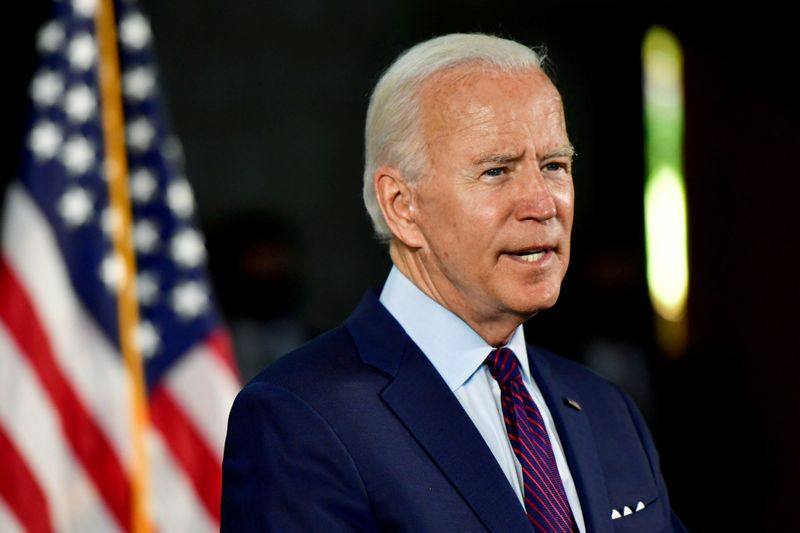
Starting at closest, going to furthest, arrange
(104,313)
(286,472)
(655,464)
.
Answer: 1. (286,472)
2. (655,464)
3. (104,313)

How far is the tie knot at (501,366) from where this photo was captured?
5.42ft

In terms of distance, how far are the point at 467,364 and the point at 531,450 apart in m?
0.14

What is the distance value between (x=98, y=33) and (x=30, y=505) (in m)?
1.17

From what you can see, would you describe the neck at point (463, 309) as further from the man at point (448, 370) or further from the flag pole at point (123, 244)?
the flag pole at point (123, 244)

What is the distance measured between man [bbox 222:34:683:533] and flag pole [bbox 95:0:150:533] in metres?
1.41

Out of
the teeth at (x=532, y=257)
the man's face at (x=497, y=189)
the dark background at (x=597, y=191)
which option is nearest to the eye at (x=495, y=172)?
the man's face at (x=497, y=189)

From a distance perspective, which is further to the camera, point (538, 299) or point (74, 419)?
point (74, 419)

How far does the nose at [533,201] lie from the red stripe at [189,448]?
1664 mm

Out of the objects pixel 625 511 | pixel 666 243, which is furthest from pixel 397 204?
pixel 666 243

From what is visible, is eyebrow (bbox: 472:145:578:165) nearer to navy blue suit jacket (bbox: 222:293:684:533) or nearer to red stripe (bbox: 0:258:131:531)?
navy blue suit jacket (bbox: 222:293:684:533)

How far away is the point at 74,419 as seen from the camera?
2.89 meters

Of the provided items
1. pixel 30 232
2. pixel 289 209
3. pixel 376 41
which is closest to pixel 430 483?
pixel 30 232

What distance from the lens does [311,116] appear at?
3.89 meters

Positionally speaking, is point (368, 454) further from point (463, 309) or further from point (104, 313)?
point (104, 313)
